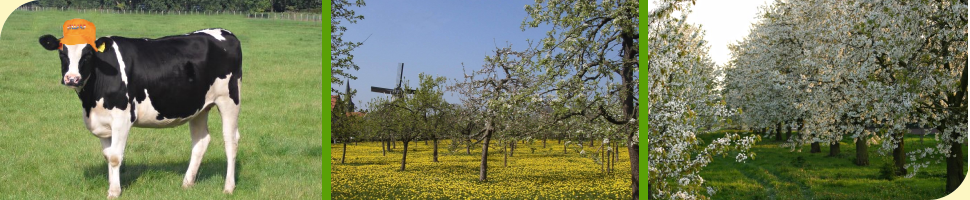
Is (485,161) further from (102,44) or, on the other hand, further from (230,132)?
(102,44)

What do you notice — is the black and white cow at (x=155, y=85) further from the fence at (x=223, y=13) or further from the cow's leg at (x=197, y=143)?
the fence at (x=223, y=13)

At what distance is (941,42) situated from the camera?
780 cm

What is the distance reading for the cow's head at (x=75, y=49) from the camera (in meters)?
3.82

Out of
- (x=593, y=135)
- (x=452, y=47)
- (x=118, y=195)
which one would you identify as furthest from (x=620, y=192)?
(x=118, y=195)

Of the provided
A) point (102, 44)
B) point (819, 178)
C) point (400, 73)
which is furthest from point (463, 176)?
point (819, 178)

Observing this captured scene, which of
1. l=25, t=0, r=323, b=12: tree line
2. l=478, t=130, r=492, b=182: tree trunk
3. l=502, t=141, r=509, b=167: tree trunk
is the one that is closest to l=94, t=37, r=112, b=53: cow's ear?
l=25, t=0, r=323, b=12: tree line

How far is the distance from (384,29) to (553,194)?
7.29ft

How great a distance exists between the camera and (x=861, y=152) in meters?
9.39

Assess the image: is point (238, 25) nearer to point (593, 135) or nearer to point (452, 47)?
point (452, 47)

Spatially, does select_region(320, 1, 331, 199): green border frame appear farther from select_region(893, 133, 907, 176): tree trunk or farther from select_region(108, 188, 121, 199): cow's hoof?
select_region(893, 133, 907, 176): tree trunk

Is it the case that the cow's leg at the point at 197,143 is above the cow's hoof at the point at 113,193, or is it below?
above

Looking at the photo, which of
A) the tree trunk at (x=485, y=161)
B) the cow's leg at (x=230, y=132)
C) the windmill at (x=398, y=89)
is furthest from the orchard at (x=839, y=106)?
the cow's leg at (x=230, y=132)

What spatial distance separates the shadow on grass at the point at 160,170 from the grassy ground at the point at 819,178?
19.7ft

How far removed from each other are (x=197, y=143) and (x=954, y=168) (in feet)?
28.7
